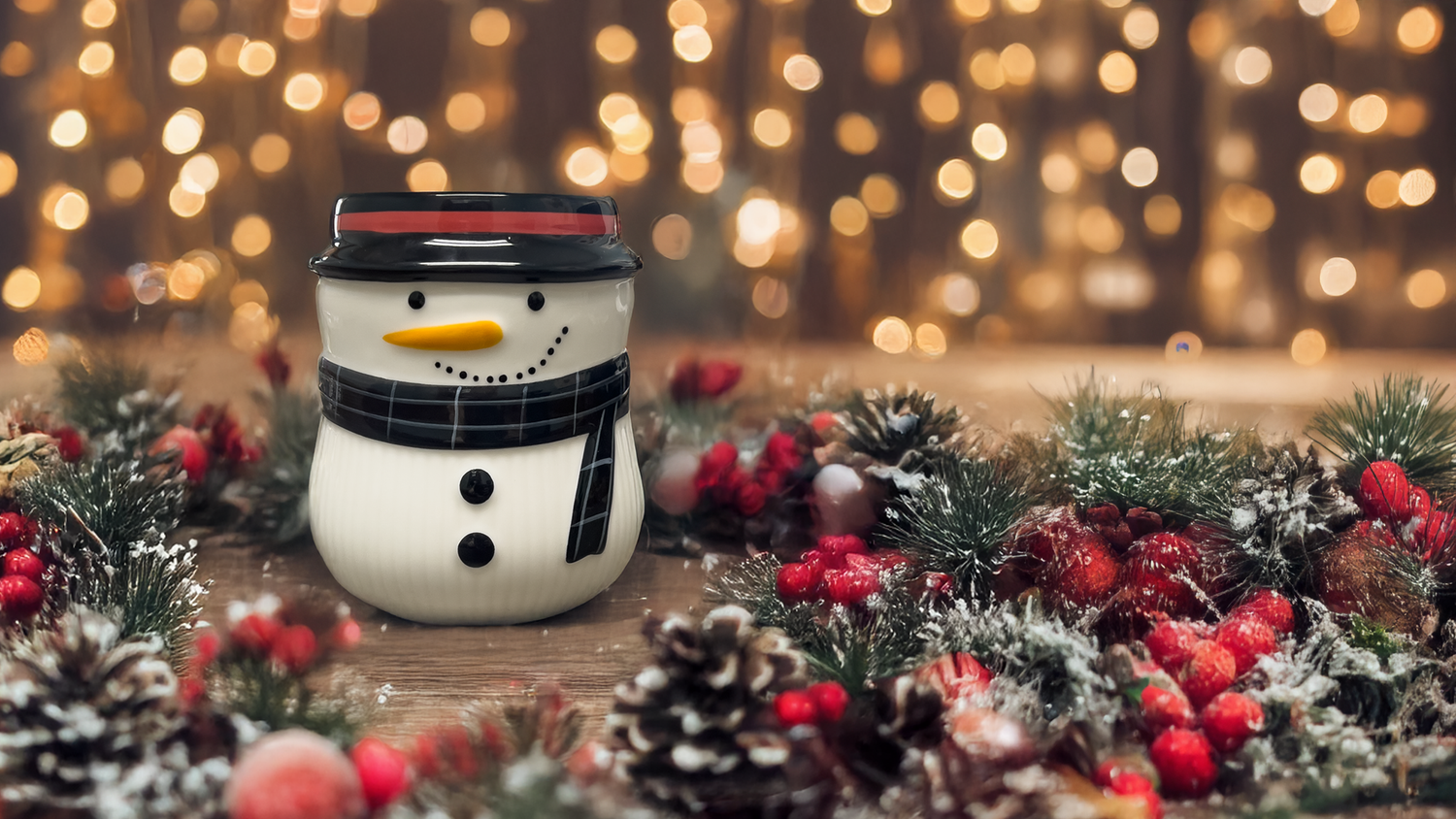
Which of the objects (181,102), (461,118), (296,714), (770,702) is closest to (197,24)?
(181,102)

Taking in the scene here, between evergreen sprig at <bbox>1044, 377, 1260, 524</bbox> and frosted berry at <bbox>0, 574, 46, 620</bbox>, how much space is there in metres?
0.69

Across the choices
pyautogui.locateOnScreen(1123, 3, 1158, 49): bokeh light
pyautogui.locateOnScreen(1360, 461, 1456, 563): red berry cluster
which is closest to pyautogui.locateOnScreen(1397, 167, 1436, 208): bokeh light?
pyautogui.locateOnScreen(1123, 3, 1158, 49): bokeh light

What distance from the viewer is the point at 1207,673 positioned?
0.59 m

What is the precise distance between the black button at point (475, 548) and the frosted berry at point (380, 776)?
0.71 feet

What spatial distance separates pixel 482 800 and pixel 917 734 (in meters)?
0.20

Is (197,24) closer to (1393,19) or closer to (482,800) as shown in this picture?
(482,800)

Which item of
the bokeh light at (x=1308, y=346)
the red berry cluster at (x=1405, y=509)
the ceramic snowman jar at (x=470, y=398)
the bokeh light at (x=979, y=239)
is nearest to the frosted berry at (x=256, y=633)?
the ceramic snowman jar at (x=470, y=398)

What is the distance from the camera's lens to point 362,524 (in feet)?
2.39

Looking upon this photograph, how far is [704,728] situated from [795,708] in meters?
0.06

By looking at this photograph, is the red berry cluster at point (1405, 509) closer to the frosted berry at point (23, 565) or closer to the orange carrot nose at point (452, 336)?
the orange carrot nose at point (452, 336)

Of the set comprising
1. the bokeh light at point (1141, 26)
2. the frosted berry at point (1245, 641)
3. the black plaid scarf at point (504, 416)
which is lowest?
the frosted berry at point (1245, 641)

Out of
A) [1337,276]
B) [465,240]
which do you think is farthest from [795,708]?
[1337,276]

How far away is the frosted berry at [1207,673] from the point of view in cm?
59

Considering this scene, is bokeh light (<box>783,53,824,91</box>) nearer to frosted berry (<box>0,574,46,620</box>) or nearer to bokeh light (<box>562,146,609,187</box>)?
bokeh light (<box>562,146,609,187</box>)
